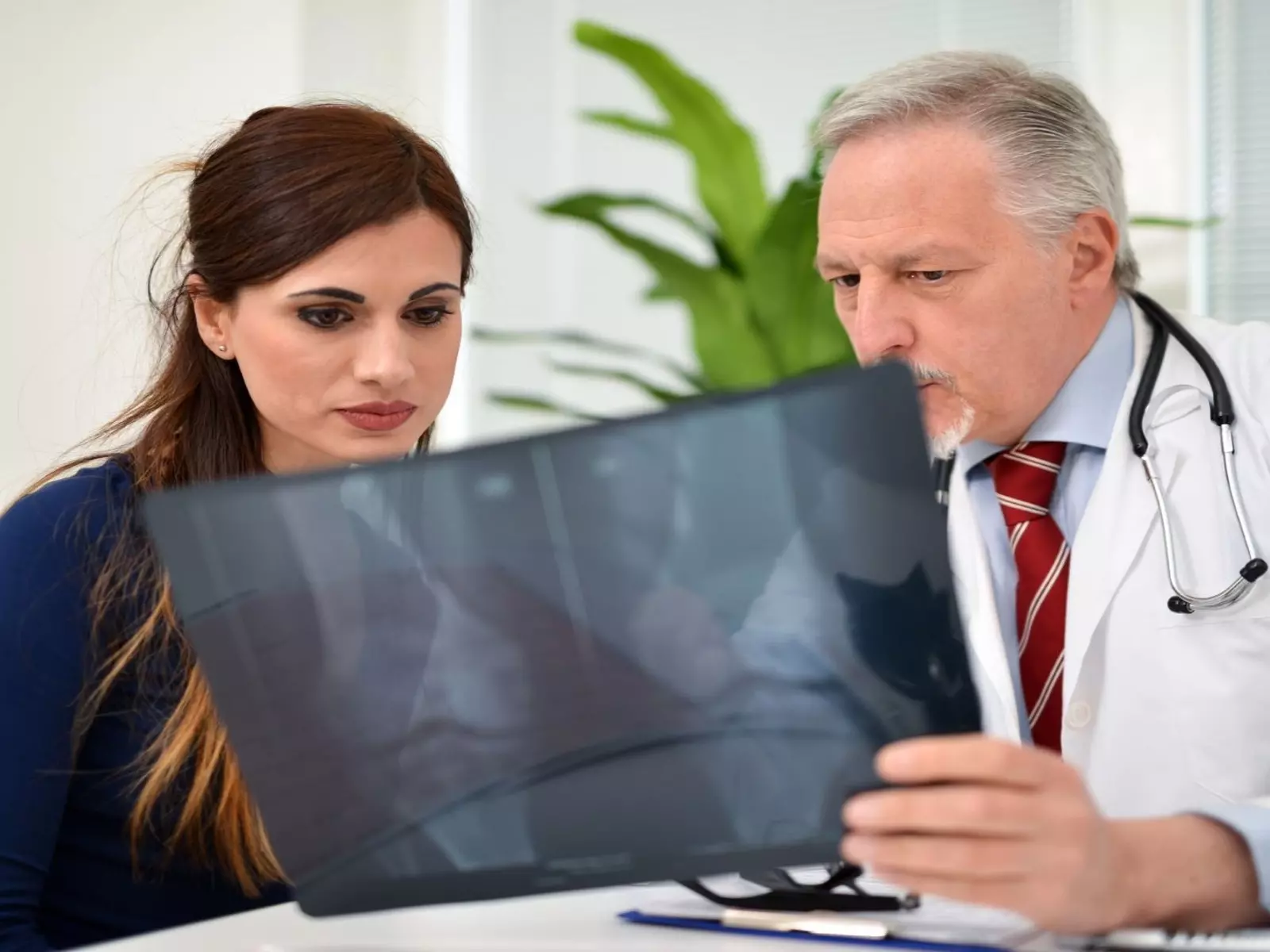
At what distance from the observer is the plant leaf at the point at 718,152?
2217 millimetres

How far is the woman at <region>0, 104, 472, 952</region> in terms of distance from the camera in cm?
114

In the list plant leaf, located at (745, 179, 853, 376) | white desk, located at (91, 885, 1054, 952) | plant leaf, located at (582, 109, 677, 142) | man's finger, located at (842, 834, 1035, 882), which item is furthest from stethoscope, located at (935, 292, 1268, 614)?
plant leaf, located at (582, 109, 677, 142)

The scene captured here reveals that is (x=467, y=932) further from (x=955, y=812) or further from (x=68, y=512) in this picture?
(x=68, y=512)

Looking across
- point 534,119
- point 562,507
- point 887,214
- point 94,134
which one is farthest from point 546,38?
point 562,507

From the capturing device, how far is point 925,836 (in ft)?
2.31

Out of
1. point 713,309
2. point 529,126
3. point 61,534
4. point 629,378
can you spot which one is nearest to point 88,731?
point 61,534

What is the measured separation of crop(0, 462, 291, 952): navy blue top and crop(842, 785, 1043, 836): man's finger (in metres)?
0.68

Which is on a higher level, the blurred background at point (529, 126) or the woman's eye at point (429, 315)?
the blurred background at point (529, 126)

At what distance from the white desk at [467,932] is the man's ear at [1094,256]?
848 mm

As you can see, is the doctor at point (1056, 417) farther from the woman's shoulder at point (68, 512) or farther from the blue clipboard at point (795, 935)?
the woman's shoulder at point (68, 512)

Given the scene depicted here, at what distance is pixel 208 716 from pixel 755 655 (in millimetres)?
628

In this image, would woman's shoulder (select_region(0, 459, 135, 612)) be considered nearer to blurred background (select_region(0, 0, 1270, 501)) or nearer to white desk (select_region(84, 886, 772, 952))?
white desk (select_region(84, 886, 772, 952))

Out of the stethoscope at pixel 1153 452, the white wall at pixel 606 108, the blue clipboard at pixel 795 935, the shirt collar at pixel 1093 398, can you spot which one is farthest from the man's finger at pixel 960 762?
the white wall at pixel 606 108

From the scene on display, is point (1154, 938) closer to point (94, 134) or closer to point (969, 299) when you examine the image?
point (969, 299)
